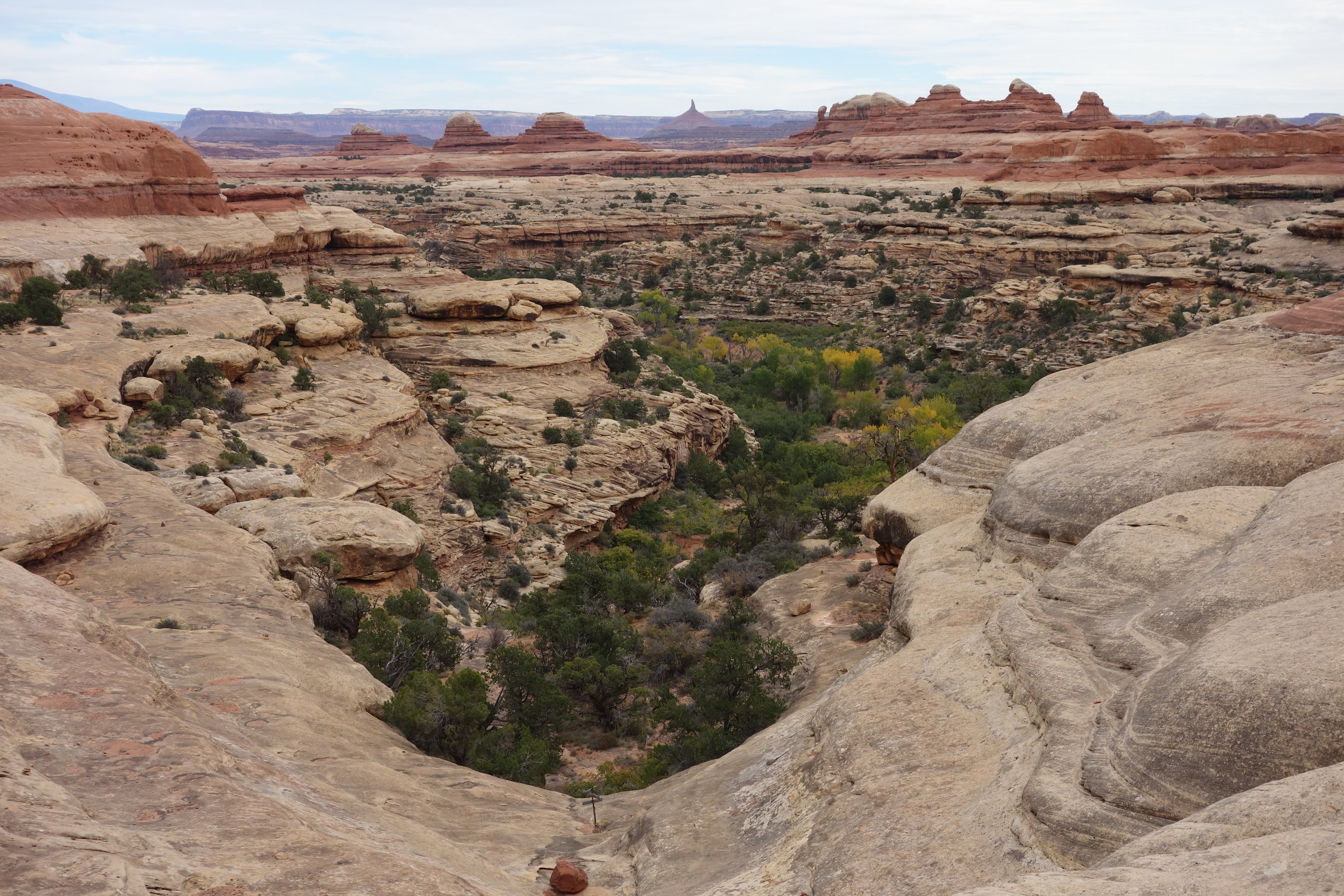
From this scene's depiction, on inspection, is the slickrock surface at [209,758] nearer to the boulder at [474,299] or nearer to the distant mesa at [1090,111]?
the boulder at [474,299]

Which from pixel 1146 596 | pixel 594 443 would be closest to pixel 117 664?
pixel 1146 596

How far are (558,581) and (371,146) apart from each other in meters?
164

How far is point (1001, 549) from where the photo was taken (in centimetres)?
1457

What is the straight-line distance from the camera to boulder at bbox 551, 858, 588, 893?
10.1m

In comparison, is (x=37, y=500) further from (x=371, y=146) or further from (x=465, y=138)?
(x=371, y=146)

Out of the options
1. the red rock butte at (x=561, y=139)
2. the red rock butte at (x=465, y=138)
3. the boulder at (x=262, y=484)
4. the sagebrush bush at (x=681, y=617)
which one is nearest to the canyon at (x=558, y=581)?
the boulder at (x=262, y=484)

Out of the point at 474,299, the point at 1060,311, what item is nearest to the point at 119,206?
the point at 474,299

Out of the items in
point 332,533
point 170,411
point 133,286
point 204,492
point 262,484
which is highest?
point 133,286

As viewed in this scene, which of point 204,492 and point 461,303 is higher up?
point 461,303

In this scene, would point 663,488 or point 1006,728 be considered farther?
point 663,488

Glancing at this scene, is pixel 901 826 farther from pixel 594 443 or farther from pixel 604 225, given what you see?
pixel 604 225

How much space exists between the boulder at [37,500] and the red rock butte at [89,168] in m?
28.0

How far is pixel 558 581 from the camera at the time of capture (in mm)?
28375

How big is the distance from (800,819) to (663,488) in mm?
25895
